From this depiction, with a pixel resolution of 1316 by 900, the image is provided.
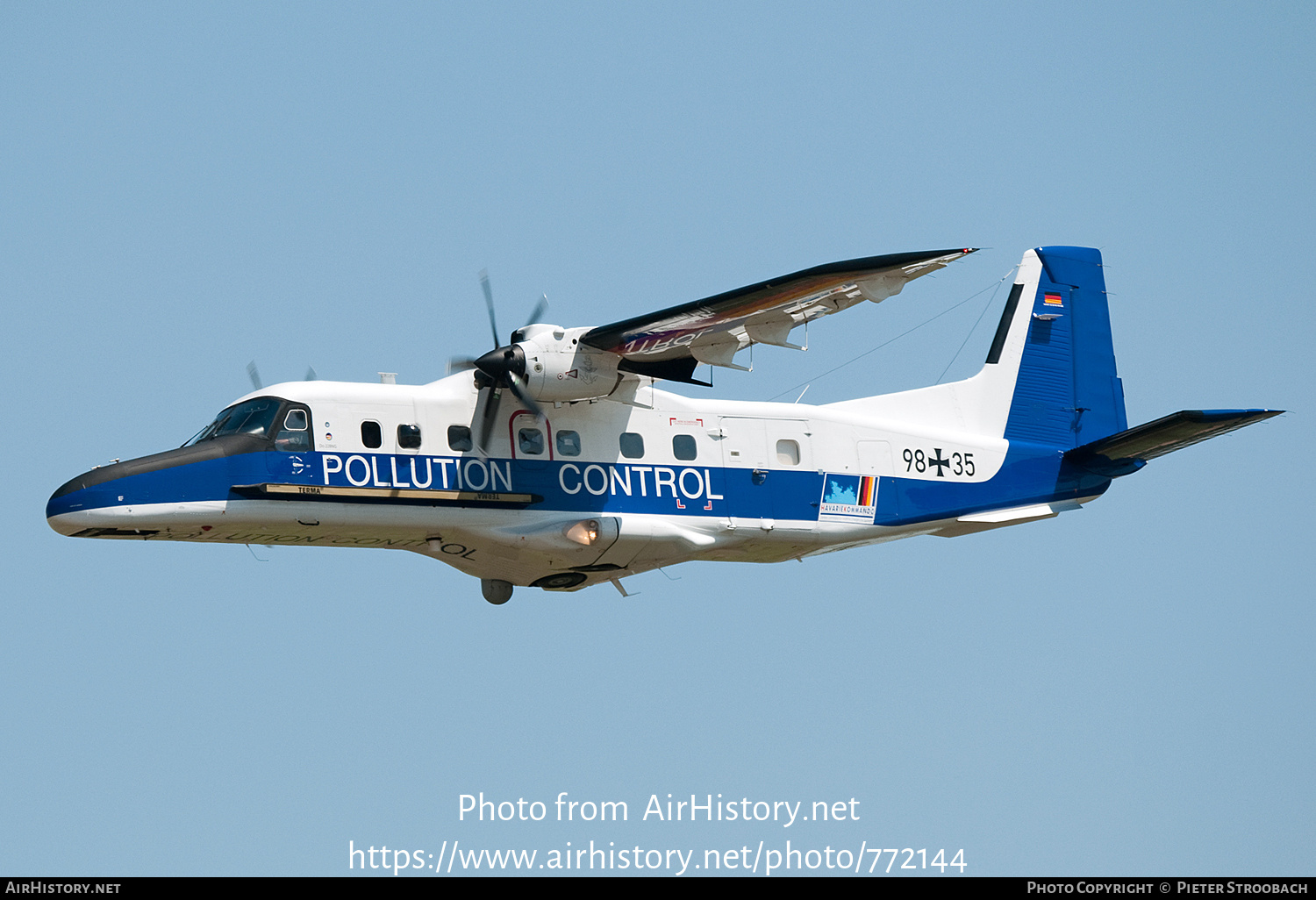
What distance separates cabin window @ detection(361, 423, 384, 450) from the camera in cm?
1711

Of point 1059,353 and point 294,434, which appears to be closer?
point 294,434

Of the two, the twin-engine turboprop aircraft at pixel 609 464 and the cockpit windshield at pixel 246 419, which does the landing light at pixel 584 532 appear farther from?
the cockpit windshield at pixel 246 419

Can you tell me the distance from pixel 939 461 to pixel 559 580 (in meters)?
4.79

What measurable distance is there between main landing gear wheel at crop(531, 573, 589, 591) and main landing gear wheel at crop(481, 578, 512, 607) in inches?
11.5

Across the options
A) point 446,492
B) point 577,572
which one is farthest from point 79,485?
point 577,572

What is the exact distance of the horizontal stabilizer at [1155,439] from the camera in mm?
18266

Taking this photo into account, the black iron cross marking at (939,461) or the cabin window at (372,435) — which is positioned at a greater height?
the cabin window at (372,435)

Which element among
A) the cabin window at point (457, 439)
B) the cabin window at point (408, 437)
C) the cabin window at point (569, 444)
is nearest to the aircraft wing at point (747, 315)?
the cabin window at point (569, 444)

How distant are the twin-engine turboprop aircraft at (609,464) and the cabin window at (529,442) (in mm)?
31

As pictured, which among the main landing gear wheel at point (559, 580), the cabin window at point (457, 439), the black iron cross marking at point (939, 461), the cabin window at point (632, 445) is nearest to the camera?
the cabin window at point (457, 439)

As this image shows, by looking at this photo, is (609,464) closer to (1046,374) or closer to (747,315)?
(747,315)

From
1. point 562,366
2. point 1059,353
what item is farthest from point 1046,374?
point 562,366

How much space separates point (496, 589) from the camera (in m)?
18.9
